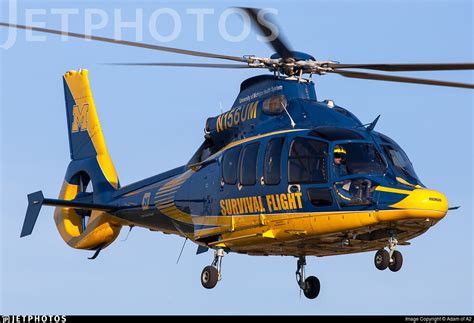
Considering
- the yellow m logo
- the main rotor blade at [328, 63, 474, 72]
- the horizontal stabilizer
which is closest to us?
the main rotor blade at [328, 63, 474, 72]

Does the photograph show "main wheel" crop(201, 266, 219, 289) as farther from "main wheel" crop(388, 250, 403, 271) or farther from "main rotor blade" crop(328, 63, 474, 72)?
"main rotor blade" crop(328, 63, 474, 72)

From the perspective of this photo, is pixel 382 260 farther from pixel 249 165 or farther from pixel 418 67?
pixel 418 67

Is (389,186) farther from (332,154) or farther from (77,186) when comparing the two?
(77,186)

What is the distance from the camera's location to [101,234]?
92.8 ft

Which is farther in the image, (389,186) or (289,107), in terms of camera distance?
(289,107)

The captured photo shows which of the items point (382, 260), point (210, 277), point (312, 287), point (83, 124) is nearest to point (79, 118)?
point (83, 124)

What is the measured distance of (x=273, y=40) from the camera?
70.1 ft

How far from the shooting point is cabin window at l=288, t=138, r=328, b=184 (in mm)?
21625

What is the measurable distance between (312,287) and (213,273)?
9.05 feet

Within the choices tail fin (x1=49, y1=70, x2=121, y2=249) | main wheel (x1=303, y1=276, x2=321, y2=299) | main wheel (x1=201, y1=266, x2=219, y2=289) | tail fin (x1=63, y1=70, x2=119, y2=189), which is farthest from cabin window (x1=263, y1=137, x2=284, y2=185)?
tail fin (x1=63, y1=70, x2=119, y2=189)

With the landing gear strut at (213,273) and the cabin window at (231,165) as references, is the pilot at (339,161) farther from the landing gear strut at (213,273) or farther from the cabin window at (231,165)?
the landing gear strut at (213,273)

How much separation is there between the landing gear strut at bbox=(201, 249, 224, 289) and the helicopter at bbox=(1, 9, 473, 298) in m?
0.02

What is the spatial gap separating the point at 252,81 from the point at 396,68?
441cm

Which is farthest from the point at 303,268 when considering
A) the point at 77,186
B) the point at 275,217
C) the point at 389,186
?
the point at 77,186
